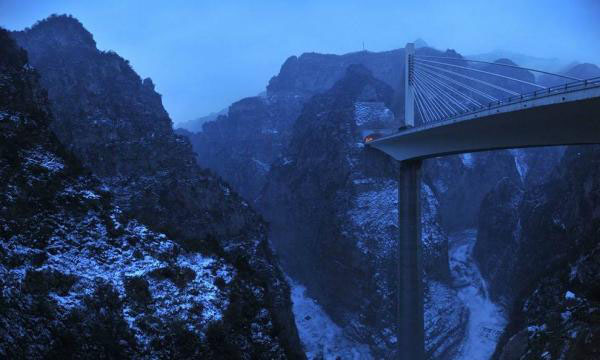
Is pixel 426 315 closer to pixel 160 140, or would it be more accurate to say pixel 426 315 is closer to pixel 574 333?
pixel 574 333

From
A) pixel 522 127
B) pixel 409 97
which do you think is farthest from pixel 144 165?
pixel 522 127

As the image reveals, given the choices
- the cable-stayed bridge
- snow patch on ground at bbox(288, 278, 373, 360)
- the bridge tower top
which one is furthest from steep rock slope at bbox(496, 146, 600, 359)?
snow patch on ground at bbox(288, 278, 373, 360)

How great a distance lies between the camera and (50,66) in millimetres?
52812

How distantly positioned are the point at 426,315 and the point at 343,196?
20.3 meters

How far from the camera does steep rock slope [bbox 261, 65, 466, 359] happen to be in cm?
4988

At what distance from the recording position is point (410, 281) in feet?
116

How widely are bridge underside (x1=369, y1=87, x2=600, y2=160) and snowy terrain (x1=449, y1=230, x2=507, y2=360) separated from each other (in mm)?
29195

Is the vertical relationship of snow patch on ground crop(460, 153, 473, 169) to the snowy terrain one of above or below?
above

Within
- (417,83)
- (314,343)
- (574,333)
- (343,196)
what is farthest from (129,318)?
(343,196)

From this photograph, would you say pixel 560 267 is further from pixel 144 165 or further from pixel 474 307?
pixel 144 165

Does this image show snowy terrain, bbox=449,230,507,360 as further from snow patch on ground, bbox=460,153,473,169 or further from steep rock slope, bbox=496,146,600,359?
snow patch on ground, bbox=460,153,473,169

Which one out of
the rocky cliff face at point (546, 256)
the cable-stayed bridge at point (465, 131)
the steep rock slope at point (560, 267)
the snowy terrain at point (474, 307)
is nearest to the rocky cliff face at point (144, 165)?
the cable-stayed bridge at point (465, 131)

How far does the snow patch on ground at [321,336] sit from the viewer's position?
158ft

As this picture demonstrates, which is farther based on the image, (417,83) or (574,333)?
(417,83)
